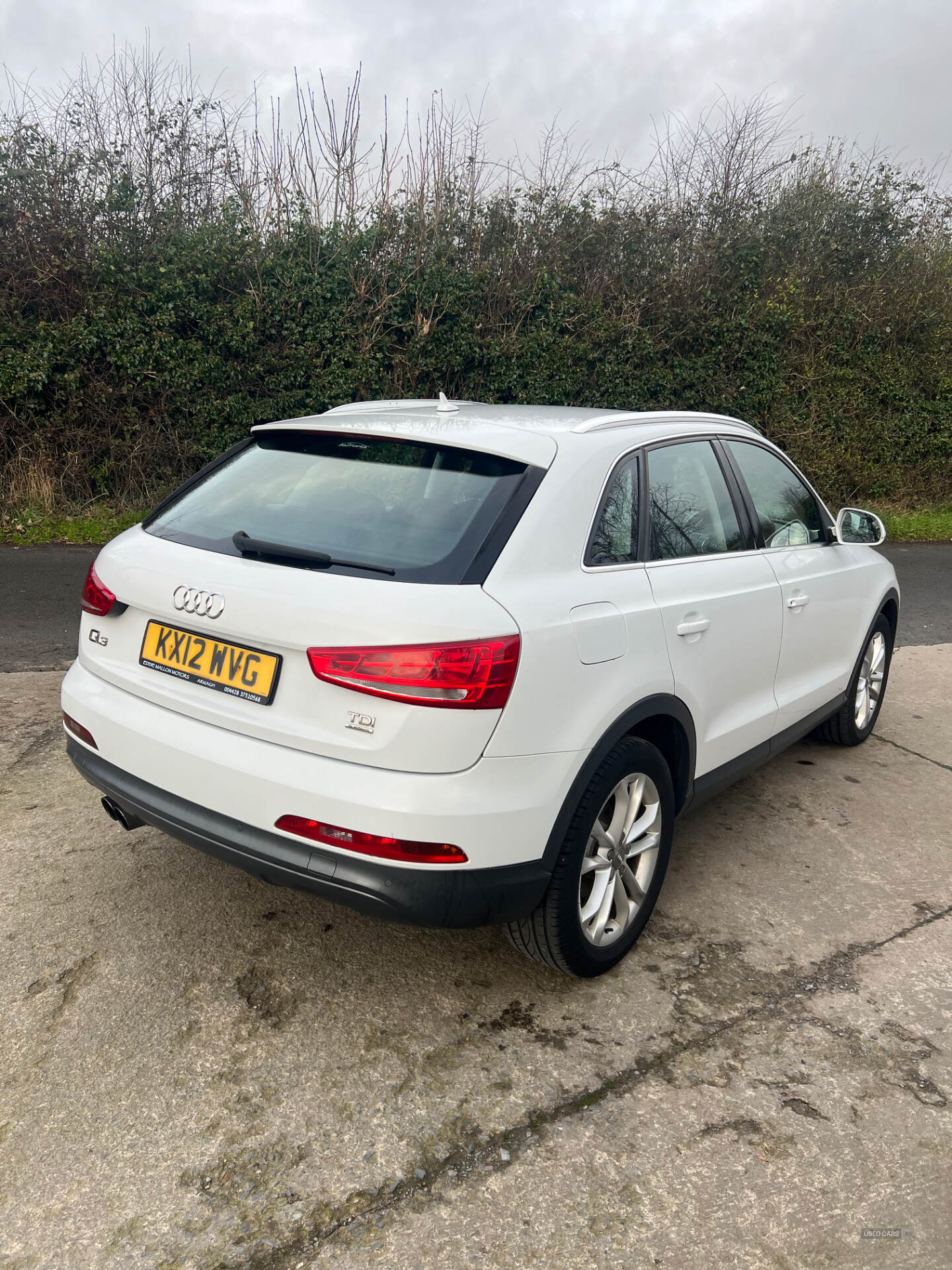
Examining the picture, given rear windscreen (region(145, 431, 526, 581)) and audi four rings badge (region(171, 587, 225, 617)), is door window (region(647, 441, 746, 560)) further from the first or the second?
audi four rings badge (region(171, 587, 225, 617))

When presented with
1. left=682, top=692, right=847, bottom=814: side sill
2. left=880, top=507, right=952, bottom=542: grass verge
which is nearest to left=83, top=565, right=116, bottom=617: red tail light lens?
left=682, top=692, right=847, bottom=814: side sill

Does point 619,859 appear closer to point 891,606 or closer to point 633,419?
point 633,419

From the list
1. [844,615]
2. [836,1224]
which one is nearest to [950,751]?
[844,615]

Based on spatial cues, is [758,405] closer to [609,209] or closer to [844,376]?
[844,376]

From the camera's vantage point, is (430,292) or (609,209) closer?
(430,292)

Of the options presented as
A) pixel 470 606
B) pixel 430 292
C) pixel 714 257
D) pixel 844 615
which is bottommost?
pixel 844 615

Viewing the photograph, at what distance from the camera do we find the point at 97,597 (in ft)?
9.34

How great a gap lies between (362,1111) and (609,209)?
1188 cm

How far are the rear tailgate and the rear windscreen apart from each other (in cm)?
9

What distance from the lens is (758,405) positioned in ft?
42.6

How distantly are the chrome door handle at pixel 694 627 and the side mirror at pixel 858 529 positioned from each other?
1555mm

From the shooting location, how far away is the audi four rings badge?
2.48 m

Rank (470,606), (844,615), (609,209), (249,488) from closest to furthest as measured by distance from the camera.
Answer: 1. (470,606)
2. (249,488)
3. (844,615)
4. (609,209)

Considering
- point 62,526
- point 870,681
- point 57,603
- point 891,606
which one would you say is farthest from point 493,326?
point 870,681
